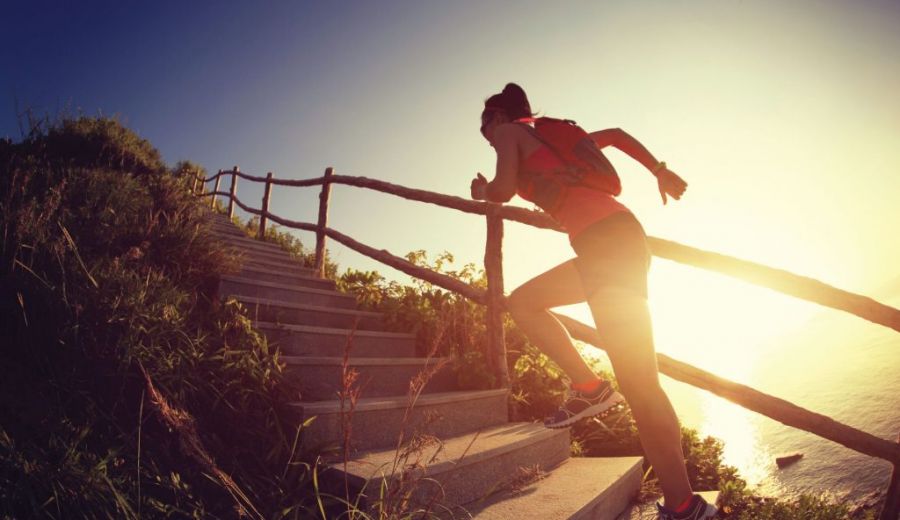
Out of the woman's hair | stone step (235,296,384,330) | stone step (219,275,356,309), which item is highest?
the woman's hair

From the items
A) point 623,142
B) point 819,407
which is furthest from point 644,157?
point 819,407

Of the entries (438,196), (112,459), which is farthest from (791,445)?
(112,459)

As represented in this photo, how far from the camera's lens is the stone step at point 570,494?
1951mm

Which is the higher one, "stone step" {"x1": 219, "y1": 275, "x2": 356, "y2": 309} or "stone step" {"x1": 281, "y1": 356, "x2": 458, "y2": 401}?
"stone step" {"x1": 219, "y1": 275, "x2": 356, "y2": 309}

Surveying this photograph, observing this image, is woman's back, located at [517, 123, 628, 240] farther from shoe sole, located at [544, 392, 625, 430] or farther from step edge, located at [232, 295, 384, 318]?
step edge, located at [232, 295, 384, 318]

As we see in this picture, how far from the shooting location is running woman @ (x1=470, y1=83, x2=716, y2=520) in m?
1.64

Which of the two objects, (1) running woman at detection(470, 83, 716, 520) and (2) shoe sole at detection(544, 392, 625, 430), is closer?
(1) running woman at detection(470, 83, 716, 520)

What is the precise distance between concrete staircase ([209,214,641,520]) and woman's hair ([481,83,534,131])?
129 cm

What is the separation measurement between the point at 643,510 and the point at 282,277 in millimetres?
4372

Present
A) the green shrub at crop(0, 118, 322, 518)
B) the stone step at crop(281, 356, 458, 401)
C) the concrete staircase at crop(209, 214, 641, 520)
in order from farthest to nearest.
Result: the stone step at crop(281, 356, 458, 401), the concrete staircase at crop(209, 214, 641, 520), the green shrub at crop(0, 118, 322, 518)

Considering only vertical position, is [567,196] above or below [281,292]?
above

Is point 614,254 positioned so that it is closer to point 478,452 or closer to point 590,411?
point 590,411

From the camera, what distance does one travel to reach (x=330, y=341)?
368 cm

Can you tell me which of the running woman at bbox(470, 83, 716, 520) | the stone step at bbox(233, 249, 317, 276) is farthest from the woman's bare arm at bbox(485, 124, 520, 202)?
the stone step at bbox(233, 249, 317, 276)
